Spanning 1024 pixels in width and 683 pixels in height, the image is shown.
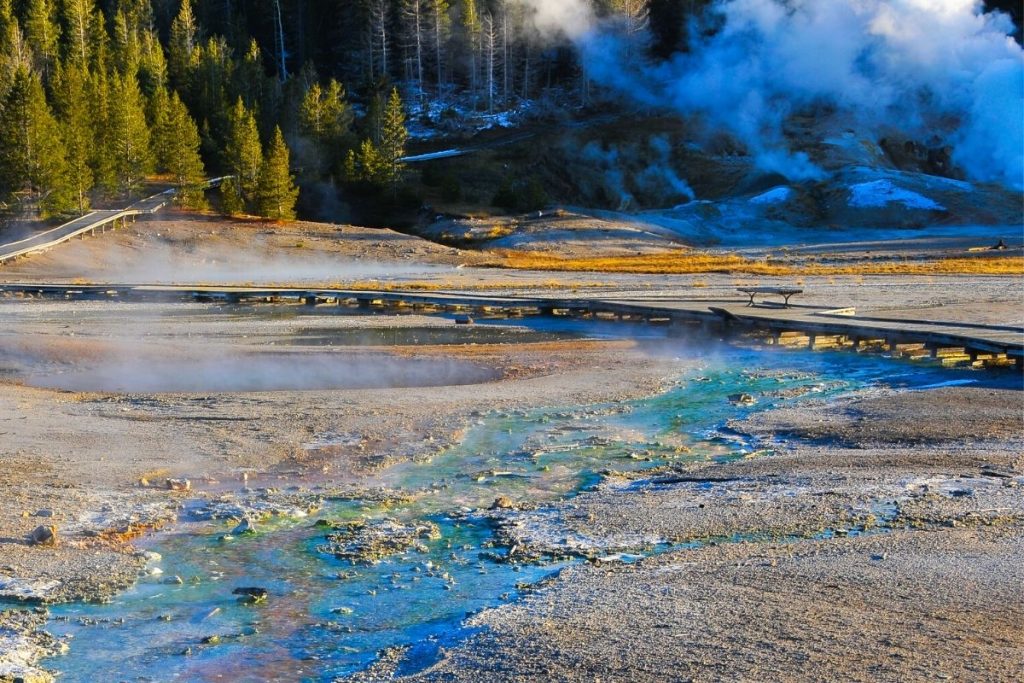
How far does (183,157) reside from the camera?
2638 inches

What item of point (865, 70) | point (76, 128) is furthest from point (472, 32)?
point (76, 128)

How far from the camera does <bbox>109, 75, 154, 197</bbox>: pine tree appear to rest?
220 feet

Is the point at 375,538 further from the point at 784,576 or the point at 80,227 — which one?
the point at 80,227

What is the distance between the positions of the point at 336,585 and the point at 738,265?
1827 inches

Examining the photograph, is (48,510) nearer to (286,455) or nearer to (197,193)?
(286,455)

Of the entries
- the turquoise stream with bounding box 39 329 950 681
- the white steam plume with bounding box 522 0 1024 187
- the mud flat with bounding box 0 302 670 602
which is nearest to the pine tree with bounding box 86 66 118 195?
the mud flat with bounding box 0 302 670 602

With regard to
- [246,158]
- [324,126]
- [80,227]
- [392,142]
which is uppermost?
[324,126]

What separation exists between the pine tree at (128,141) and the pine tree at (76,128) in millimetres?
1401

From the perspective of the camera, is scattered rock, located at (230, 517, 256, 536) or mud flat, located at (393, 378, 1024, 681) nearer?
mud flat, located at (393, 378, 1024, 681)

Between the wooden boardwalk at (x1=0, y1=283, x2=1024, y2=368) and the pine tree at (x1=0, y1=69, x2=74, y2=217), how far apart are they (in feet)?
59.1

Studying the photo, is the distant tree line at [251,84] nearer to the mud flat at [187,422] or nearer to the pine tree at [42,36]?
the pine tree at [42,36]

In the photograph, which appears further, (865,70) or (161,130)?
(865,70)

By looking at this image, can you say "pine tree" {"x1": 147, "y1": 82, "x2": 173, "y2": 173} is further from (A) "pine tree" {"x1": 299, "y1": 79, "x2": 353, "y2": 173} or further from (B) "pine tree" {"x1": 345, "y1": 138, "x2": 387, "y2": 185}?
(B) "pine tree" {"x1": 345, "y1": 138, "x2": 387, "y2": 185}

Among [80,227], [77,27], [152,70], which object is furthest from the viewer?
[77,27]
